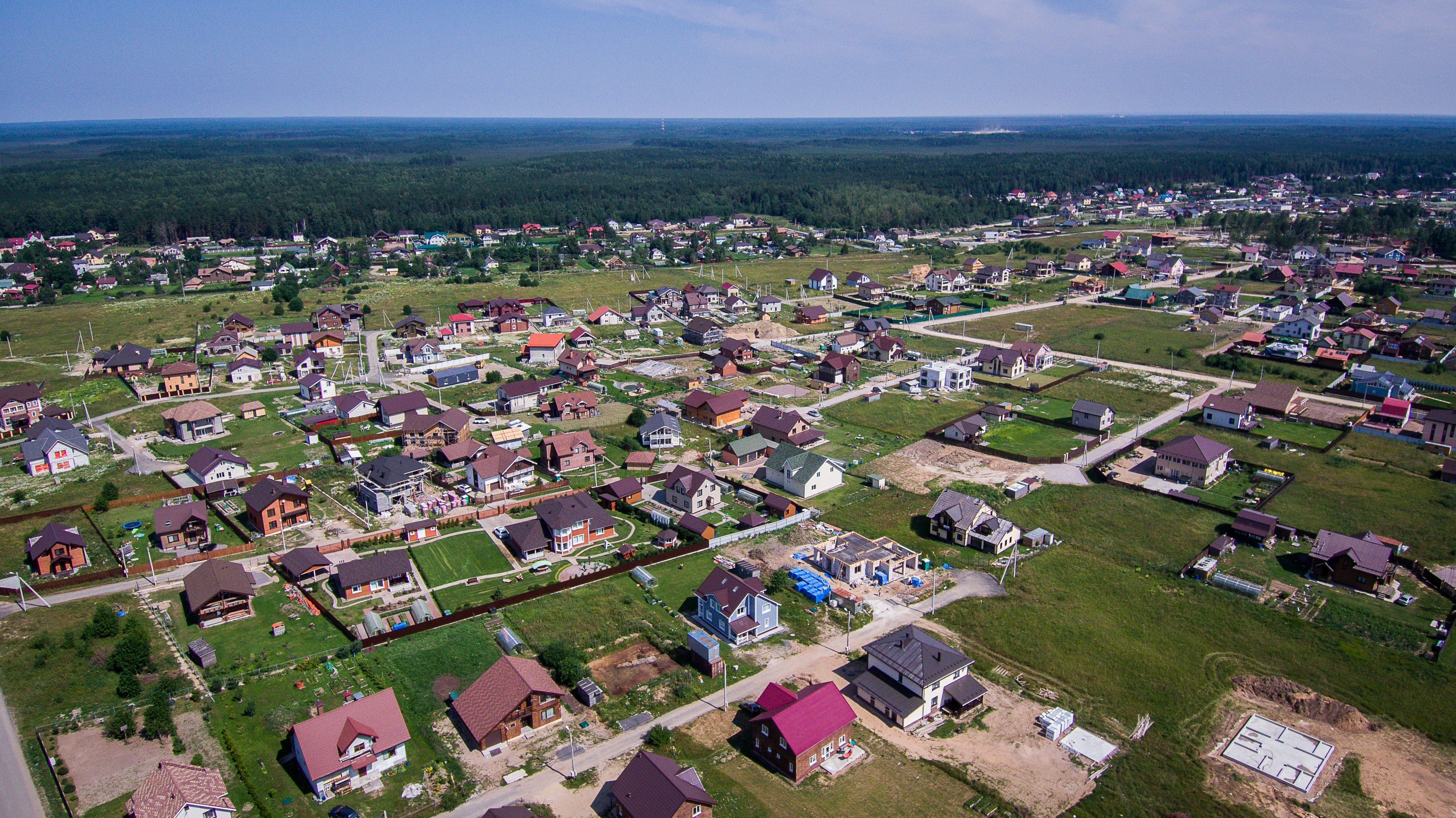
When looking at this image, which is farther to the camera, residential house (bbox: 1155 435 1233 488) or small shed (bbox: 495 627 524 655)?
residential house (bbox: 1155 435 1233 488)

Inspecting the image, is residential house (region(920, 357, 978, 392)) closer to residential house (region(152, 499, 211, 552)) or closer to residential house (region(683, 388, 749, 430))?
residential house (region(683, 388, 749, 430))

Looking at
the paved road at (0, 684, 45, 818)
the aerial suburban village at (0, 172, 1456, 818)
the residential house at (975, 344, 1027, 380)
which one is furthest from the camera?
the residential house at (975, 344, 1027, 380)

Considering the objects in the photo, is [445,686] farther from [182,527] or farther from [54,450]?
[54,450]

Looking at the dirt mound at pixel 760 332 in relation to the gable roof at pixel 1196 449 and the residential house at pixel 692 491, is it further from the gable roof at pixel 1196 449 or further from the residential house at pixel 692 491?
the gable roof at pixel 1196 449

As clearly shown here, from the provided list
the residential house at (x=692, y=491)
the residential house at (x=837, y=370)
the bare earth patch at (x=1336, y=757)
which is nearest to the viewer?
the bare earth patch at (x=1336, y=757)

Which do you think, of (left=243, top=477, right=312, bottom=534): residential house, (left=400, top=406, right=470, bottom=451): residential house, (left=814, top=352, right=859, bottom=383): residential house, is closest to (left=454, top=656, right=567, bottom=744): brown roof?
(left=243, top=477, right=312, bottom=534): residential house

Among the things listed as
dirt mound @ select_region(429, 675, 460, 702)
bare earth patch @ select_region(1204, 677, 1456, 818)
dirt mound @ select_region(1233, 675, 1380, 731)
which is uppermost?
dirt mound @ select_region(1233, 675, 1380, 731)

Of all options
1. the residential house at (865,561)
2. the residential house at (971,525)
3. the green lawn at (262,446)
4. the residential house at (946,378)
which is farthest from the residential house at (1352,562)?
the green lawn at (262,446)
